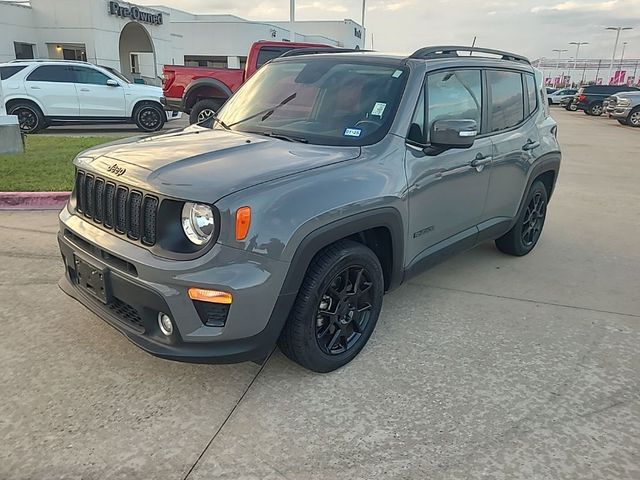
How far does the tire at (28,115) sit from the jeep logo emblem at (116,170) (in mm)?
10995

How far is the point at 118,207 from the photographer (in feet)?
9.01

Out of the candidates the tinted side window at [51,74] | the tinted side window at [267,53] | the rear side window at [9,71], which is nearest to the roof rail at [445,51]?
the tinted side window at [267,53]

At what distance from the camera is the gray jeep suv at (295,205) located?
2479 millimetres

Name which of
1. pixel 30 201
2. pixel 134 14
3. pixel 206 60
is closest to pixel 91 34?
pixel 134 14

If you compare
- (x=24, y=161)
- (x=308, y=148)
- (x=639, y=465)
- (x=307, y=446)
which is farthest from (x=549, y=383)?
(x=24, y=161)

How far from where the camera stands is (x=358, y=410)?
2.78 meters

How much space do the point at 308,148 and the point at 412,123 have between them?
74cm

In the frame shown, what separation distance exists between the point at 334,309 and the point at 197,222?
3.24 ft

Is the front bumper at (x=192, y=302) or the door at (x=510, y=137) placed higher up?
the door at (x=510, y=137)

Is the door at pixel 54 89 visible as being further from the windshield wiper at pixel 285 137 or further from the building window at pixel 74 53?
the building window at pixel 74 53

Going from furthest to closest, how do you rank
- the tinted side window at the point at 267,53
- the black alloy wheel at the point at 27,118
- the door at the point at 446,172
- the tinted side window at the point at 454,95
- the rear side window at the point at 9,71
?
the black alloy wheel at the point at 27,118 < the rear side window at the point at 9,71 < the tinted side window at the point at 267,53 < the tinted side window at the point at 454,95 < the door at the point at 446,172

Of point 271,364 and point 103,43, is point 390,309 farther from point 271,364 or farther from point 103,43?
point 103,43

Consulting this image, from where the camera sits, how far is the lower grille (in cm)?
269

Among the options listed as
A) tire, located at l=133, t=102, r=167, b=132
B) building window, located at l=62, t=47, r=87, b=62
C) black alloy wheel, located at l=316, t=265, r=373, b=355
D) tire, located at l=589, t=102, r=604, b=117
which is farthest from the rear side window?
tire, located at l=589, t=102, r=604, b=117
